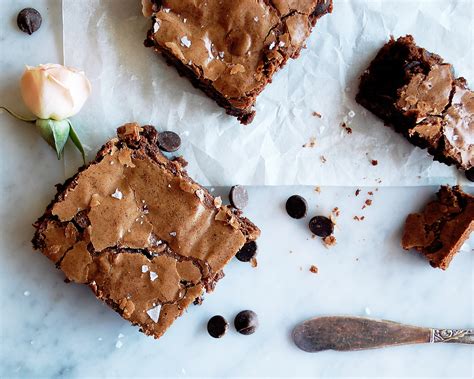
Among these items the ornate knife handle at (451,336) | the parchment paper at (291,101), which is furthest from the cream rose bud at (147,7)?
the ornate knife handle at (451,336)

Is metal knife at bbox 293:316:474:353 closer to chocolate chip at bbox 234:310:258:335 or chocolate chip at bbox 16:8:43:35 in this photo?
chocolate chip at bbox 234:310:258:335

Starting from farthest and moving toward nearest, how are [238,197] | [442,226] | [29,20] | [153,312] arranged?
[442,226] → [238,197] → [29,20] → [153,312]

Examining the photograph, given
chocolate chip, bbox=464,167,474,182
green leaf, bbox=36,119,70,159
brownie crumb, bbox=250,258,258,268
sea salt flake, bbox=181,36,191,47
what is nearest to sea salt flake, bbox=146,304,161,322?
brownie crumb, bbox=250,258,258,268

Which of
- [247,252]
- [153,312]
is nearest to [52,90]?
[153,312]

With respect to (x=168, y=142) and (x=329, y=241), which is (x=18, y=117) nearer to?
(x=168, y=142)

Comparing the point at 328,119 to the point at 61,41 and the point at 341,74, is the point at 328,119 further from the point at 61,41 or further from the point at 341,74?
the point at 61,41

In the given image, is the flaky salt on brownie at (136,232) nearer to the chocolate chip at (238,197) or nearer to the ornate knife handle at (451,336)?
the chocolate chip at (238,197)
